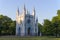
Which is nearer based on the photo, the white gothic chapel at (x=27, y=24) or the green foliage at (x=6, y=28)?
the green foliage at (x=6, y=28)

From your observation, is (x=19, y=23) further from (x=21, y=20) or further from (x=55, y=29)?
(x=55, y=29)

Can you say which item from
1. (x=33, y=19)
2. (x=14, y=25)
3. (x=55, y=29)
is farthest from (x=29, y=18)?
(x=55, y=29)

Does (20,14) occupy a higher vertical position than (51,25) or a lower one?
higher

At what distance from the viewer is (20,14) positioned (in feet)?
236

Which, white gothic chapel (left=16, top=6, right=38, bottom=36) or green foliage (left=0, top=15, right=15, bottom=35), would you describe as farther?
Result: white gothic chapel (left=16, top=6, right=38, bottom=36)

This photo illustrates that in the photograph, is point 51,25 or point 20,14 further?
point 20,14

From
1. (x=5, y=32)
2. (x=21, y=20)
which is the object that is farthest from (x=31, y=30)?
(x=5, y=32)

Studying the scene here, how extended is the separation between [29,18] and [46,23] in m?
10.3

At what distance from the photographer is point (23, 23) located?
68562 millimetres

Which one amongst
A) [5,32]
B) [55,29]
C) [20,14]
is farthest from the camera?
[20,14]

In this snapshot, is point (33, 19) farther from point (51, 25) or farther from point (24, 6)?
point (51, 25)

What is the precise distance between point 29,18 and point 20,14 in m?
4.93

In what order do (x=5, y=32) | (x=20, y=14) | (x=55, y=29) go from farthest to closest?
1. (x=20, y=14)
2. (x=5, y=32)
3. (x=55, y=29)

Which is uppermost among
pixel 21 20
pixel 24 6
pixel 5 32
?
pixel 24 6
